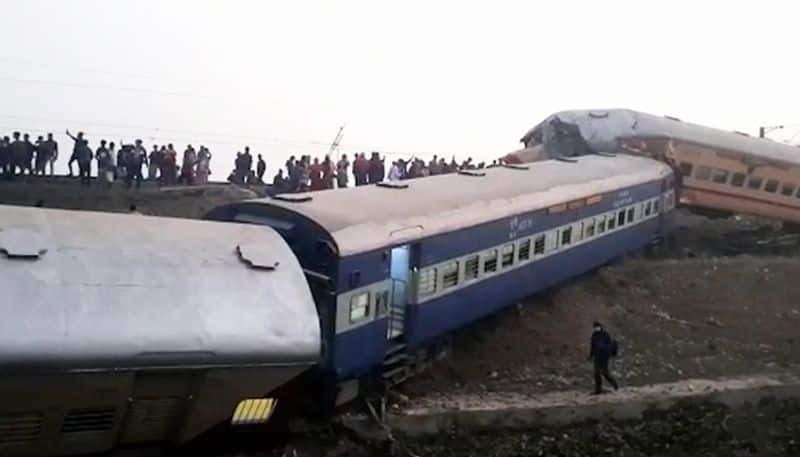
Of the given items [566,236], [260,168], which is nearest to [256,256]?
[566,236]

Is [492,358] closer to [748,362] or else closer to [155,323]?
[748,362]

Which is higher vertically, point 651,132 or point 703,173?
point 651,132

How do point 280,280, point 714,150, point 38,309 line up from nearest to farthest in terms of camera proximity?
point 38,309
point 280,280
point 714,150

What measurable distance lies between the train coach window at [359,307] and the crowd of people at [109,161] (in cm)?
1257

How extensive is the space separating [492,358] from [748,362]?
4775mm

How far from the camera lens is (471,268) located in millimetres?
14805

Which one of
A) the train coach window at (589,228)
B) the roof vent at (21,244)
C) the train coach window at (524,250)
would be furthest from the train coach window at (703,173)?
the roof vent at (21,244)

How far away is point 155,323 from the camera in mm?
8625

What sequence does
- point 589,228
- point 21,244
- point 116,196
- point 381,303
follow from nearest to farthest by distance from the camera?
point 21,244 → point 381,303 → point 589,228 → point 116,196

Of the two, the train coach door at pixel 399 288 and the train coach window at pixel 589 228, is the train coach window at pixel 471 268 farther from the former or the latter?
the train coach window at pixel 589 228

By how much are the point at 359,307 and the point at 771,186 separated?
17.8 meters

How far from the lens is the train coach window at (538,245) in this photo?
16812mm

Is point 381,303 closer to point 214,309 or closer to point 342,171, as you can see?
point 214,309

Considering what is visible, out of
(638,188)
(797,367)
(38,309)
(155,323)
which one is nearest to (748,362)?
(797,367)
